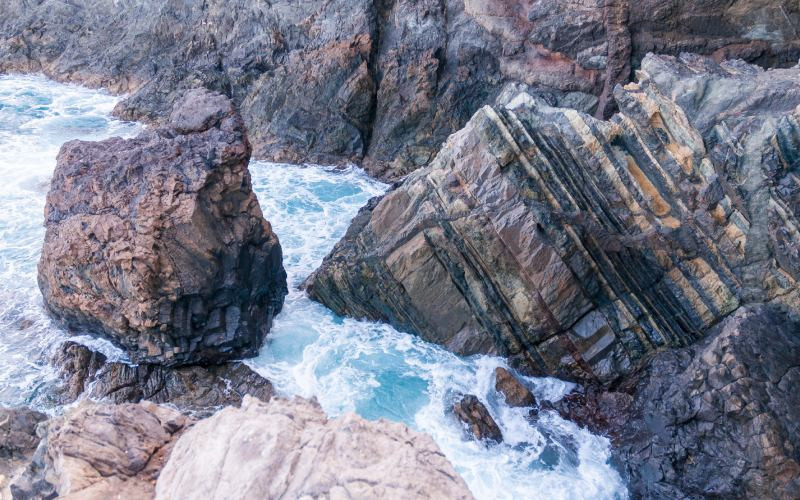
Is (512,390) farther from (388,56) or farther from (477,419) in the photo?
(388,56)

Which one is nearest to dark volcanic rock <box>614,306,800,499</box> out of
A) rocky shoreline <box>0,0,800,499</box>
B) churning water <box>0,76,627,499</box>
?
rocky shoreline <box>0,0,800,499</box>

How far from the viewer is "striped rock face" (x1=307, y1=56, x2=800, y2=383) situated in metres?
14.2

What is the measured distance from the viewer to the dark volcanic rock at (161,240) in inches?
524

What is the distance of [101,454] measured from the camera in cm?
591

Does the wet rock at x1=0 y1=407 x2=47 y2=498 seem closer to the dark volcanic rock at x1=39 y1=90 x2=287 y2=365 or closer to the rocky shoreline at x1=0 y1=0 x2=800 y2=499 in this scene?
the rocky shoreline at x1=0 y1=0 x2=800 y2=499

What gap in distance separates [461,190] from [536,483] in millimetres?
6304

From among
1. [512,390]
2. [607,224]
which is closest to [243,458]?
[512,390]

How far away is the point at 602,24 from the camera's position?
68.8ft

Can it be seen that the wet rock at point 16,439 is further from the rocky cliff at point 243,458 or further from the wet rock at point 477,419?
the wet rock at point 477,419

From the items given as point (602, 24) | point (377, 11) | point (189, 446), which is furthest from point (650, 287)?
point (377, 11)

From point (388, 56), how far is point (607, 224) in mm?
12822

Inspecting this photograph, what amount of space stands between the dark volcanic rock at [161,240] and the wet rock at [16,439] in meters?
3.57

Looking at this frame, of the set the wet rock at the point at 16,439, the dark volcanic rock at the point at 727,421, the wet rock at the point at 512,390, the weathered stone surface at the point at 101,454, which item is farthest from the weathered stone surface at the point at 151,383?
the dark volcanic rock at the point at 727,421

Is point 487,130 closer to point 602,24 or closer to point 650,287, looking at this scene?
point 650,287
